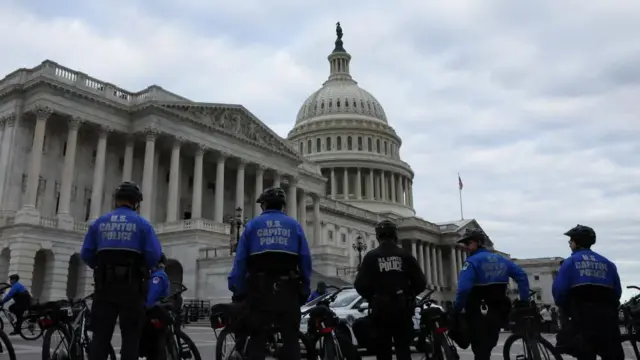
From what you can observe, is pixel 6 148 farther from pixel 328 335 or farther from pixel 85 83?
pixel 328 335

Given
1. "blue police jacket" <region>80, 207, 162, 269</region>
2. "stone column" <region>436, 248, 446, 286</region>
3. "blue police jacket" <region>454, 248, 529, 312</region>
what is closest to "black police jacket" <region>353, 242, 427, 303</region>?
"blue police jacket" <region>454, 248, 529, 312</region>

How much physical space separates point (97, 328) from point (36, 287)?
35.1 metres

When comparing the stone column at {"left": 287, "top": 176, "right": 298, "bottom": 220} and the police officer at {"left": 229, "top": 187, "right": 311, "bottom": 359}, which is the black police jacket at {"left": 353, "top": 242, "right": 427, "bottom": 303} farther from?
the stone column at {"left": 287, "top": 176, "right": 298, "bottom": 220}

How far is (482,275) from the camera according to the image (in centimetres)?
832

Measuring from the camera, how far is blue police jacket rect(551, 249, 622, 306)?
8078mm

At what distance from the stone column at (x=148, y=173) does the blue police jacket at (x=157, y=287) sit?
34.3 meters

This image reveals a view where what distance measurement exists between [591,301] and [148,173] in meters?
38.7

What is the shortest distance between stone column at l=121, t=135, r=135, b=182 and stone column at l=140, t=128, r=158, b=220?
1366 millimetres

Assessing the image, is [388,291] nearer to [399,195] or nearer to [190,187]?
[190,187]

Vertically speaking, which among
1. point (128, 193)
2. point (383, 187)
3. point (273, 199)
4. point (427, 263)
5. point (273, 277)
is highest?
point (383, 187)

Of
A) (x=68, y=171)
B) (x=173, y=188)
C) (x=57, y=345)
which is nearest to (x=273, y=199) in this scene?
(x=57, y=345)

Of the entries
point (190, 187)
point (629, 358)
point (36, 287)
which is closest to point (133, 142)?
point (190, 187)

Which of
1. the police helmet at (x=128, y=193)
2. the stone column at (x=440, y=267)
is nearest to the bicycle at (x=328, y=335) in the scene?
the police helmet at (x=128, y=193)

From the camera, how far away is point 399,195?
103375mm
